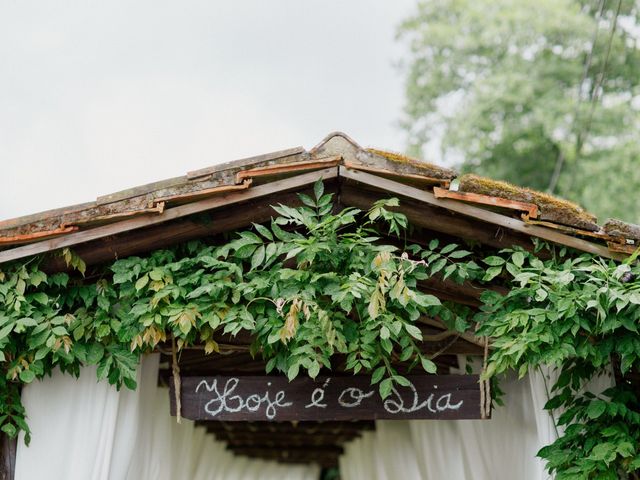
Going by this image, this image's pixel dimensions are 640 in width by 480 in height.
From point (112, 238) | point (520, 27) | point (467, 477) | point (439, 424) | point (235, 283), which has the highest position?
A: point (520, 27)

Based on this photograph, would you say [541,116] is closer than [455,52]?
Yes

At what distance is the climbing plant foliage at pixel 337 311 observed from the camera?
3572mm

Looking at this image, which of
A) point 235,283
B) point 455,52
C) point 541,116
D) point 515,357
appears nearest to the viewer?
point 515,357

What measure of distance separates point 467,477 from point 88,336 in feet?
7.78

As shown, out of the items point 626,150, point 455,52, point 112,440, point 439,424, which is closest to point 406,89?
point 455,52

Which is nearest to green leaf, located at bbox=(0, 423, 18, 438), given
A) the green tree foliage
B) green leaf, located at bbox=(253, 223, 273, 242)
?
green leaf, located at bbox=(253, 223, 273, 242)

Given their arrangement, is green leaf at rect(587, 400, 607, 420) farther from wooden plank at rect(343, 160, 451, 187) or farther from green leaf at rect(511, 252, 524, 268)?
wooden plank at rect(343, 160, 451, 187)

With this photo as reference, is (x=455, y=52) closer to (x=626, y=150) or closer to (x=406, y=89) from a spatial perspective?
(x=406, y=89)

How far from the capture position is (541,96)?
14609 millimetres

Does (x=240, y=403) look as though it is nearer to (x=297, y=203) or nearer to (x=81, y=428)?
(x=81, y=428)

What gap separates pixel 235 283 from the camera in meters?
3.81

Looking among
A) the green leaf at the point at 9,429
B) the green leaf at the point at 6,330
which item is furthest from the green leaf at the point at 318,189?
the green leaf at the point at 9,429

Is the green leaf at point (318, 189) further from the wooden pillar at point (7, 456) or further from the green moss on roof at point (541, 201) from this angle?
the wooden pillar at point (7, 456)

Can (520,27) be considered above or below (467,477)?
above
